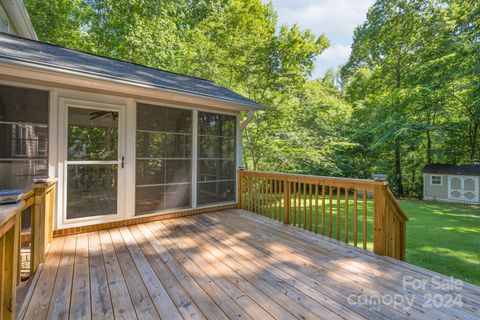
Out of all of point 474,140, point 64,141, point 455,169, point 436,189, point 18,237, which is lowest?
point 436,189

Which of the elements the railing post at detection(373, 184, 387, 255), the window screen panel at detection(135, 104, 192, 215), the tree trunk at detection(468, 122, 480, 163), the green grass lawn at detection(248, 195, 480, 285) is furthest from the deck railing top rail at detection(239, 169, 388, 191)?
the tree trunk at detection(468, 122, 480, 163)

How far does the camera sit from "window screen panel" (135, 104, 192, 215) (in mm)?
3947

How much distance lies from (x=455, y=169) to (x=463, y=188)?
0.90m

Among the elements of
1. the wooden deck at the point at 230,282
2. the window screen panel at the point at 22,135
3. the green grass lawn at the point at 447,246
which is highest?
the window screen panel at the point at 22,135

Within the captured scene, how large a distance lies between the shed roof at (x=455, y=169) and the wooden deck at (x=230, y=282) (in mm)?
11386

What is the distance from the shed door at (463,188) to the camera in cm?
1027

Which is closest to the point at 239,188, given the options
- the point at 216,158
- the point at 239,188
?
the point at 239,188

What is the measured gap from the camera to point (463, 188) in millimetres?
10508

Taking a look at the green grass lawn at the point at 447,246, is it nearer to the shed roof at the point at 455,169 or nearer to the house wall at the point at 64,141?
the house wall at the point at 64,141

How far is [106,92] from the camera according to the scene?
3.60m

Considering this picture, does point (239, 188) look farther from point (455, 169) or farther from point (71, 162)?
point (455, 169)

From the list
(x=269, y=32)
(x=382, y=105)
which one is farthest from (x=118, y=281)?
(x=382, y=105)

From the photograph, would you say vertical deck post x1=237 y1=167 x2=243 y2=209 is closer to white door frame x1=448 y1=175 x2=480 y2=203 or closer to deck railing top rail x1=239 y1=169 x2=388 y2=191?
deck railing top rail x1=239 y1=169 x2=388 y2=191

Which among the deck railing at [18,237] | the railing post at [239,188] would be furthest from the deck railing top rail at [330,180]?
the deck railing at [18,237]
